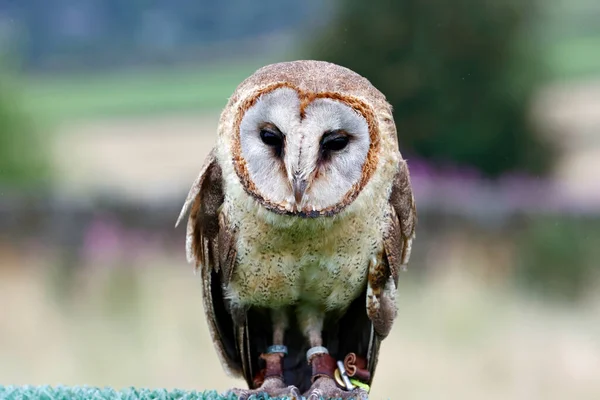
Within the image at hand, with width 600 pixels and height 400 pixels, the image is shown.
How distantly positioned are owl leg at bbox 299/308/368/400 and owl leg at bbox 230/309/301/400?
5cm

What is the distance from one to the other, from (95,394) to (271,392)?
480mm

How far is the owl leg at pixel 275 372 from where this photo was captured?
7.65 feet

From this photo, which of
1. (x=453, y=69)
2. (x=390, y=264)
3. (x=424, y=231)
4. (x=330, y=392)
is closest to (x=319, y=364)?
(x=330, y=392)

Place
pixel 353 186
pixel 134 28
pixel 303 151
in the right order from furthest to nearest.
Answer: pixel 134 28
pixel 353 186
pixel 303 151

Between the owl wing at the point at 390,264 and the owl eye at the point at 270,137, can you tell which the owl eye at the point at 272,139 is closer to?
the owl eye at the point at 270,137

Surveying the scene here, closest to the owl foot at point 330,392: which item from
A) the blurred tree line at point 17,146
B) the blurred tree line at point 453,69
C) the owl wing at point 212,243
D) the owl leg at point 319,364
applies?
the owl leg at point 319,364

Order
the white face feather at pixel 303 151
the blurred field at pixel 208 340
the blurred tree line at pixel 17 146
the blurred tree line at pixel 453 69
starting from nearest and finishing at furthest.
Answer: the white face feather at pixel 303 151 → the blurred field at pixel 208 340 → the blurred tree line at pixel 453 69 → the blurred tree line at pixel 17 146

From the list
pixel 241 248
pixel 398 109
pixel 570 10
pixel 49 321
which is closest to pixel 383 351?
pixel 398 109

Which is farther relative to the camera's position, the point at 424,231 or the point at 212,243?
the point at 424,231

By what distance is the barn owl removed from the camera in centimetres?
212

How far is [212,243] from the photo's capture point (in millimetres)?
2381

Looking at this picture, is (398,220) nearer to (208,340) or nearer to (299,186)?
(299,186)

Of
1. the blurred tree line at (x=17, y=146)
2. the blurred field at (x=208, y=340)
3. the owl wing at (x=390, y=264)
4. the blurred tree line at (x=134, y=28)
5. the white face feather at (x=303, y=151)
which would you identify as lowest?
the blurred field at (x=208, y=340)

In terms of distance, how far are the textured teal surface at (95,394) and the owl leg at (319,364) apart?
16cm
